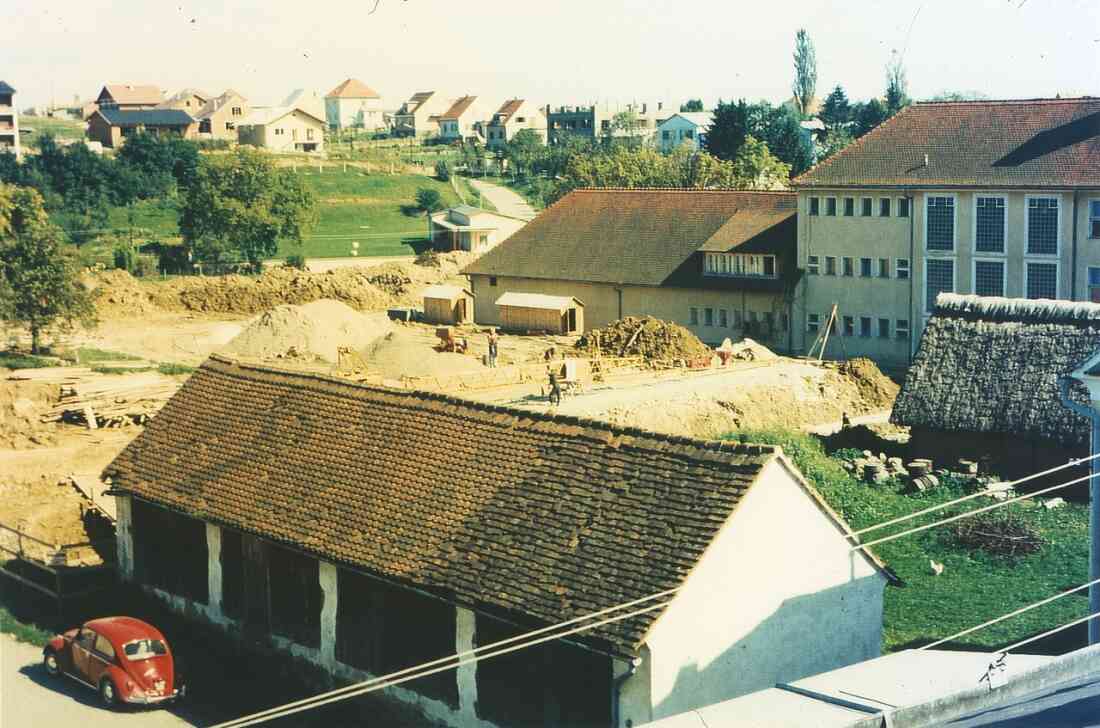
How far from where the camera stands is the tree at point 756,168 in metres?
72.6

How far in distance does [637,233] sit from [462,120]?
266 ft

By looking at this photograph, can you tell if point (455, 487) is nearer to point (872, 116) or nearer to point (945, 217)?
point (945, 217)

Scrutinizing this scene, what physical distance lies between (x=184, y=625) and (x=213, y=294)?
4270 cm

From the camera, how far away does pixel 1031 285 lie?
4288 cm

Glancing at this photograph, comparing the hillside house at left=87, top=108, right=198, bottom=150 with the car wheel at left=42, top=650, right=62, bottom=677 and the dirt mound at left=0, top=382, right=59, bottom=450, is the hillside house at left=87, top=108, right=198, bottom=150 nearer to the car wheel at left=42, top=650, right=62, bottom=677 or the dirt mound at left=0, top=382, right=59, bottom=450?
the dirt mound at left=0, top=382, right=59, bottom=450

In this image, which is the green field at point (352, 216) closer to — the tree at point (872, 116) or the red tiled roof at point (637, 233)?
the red tiled roof at point (637, 233)

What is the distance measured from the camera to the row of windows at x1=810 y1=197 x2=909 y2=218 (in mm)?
45688

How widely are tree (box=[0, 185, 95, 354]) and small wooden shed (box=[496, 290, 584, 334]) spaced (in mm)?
16936

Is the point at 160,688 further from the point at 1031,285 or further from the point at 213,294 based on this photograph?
the point at 213,294

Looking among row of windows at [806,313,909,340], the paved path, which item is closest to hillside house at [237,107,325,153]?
the paved path

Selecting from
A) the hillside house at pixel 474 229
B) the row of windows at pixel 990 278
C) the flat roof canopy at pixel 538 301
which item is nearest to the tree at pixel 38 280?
the flat roof canopy at pixel 538 301

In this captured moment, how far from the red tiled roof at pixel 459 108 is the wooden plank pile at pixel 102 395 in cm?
9474

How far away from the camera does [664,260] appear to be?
52281 mm

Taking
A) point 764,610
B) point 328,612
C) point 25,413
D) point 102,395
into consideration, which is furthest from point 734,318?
point 764,610
